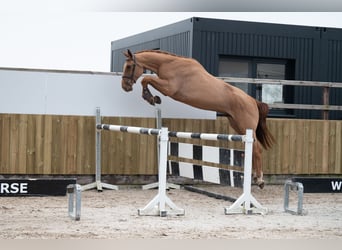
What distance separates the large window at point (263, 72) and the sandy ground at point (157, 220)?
11.4ft

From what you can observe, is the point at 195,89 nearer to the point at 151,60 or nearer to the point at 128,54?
the point at 151,60

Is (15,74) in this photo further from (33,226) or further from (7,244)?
(7,244)

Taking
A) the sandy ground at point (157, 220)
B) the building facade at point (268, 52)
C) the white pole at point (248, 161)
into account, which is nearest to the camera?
the sandy ground at point (157, 220)

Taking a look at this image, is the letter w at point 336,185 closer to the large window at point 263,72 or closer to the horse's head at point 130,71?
the horse's head at point 130,71

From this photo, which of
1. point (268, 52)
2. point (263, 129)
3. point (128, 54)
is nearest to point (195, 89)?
point (128, 54)

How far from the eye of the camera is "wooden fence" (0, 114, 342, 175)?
762 centimetres

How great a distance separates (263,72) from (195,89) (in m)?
3.78

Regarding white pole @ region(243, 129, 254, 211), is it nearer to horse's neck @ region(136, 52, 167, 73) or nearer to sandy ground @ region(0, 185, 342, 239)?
sandy ground @ region(0, 185, 342, 239)

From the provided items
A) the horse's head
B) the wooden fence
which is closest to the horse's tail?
the wooden fence

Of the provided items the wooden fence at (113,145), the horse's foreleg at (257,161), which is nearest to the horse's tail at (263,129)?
the horse's foreleg at (257,161)

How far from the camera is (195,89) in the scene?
7.43 metres

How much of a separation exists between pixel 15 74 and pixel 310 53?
582 cm

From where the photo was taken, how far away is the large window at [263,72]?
10.6 meters

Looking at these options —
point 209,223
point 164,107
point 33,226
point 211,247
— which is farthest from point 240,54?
point 211,247
